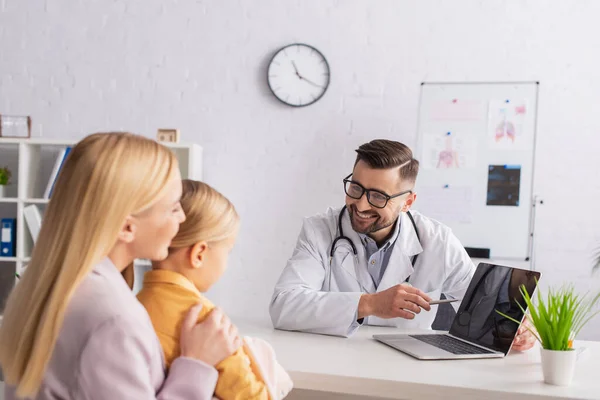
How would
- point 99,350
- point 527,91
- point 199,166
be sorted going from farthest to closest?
point 199,166
point 527,91
point 99,350

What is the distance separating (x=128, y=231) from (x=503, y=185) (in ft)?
9.00

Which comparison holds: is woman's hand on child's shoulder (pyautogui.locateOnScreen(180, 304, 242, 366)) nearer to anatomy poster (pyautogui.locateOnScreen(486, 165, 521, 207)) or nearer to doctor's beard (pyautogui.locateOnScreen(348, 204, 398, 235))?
doctor's beard (pyautogui.locateOnScreen(348, 204, 398, 235))

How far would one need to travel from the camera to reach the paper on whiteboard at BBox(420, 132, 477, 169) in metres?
3.41

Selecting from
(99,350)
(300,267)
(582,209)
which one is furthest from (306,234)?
(582,209)

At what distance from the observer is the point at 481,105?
3424 mm

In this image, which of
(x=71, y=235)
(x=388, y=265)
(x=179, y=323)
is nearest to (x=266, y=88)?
(x=388, y=265)

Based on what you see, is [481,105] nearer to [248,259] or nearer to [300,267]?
[248,259]

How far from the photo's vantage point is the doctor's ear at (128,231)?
0.96 meters

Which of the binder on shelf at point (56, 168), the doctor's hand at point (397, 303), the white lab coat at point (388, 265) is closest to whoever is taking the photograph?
the doctor's hand at point (397, 303)

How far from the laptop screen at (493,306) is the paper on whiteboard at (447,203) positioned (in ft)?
5.45

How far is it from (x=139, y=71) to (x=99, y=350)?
3120 mm

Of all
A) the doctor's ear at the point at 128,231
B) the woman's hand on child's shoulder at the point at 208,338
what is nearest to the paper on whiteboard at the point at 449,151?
the woman's hand on child's shoulder at the point at 208,338

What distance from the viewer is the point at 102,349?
2.83 ft

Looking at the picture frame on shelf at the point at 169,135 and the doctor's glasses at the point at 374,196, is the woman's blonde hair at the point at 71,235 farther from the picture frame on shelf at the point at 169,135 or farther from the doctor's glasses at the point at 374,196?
the picture frame on shelf at the point at 169,135
